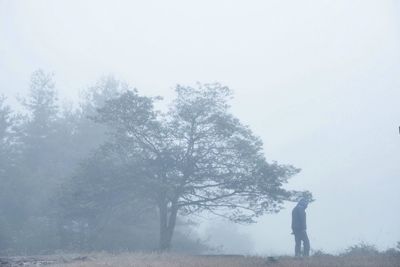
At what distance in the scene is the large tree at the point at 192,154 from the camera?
25.9 metres

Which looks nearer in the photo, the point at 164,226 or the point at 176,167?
the point at 176,167

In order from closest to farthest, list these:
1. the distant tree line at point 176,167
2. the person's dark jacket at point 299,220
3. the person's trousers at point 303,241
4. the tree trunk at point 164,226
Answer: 1. the person's trousers at point 303,241
2. the person's dark jacket at point 299,220
3. the distant tree line at point 176,167
4. the tree trunk at point 164,226

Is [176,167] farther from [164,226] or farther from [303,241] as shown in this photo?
[303,241]

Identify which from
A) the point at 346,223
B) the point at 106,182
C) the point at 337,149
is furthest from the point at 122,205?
the point at 337,149

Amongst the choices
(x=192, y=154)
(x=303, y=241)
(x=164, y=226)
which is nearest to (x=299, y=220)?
(x=303, y=241)

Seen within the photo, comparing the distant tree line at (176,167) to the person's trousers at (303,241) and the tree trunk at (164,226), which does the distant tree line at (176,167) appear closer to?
the tree trunk at (164,226)

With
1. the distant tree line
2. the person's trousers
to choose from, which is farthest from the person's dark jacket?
the distant tree line

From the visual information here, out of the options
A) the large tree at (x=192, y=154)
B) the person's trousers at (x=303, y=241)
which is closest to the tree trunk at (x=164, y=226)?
the large tree at (x=192, y=154)

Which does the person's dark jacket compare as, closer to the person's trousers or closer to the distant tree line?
the person's trousers

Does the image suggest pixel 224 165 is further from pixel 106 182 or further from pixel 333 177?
pixel 333 177

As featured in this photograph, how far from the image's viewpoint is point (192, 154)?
26641mm

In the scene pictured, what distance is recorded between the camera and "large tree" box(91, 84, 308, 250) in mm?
25891

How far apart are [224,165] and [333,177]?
135892 millimetres

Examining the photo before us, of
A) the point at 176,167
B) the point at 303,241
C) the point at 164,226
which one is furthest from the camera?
the point at 164,226
